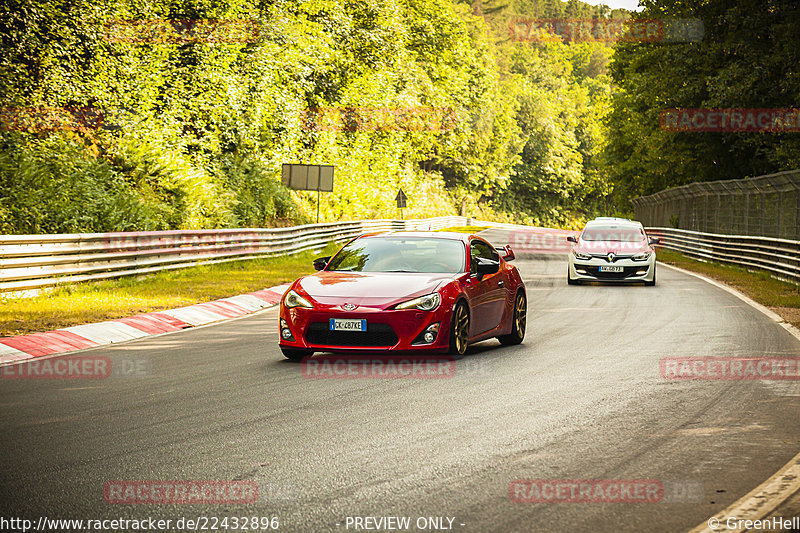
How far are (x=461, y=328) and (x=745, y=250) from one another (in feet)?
62.9

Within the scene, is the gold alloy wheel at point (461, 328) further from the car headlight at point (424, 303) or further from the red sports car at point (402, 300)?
the car headlight at point (424, 303)

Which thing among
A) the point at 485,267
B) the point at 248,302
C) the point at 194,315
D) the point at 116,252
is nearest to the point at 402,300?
the point at 485,267

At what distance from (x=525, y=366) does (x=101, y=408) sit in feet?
14.7

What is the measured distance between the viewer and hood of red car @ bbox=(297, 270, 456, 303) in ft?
33.1

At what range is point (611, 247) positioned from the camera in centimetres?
2267

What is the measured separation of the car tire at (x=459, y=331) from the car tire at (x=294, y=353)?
1.53 m

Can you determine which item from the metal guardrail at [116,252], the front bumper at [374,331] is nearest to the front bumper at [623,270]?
the metal guardrail at [116,252]

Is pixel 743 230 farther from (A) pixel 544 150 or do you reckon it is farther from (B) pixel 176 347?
(A) pixel 544 150

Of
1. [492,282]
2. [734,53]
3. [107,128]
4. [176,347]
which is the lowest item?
[176,347]

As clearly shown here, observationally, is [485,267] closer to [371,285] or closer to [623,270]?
[371,285]

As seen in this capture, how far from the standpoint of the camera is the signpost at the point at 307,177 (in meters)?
38.5

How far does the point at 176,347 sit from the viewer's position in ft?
38.8

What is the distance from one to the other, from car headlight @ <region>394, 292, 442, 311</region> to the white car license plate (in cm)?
39

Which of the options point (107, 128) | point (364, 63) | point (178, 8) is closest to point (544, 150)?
point (364, 63)
